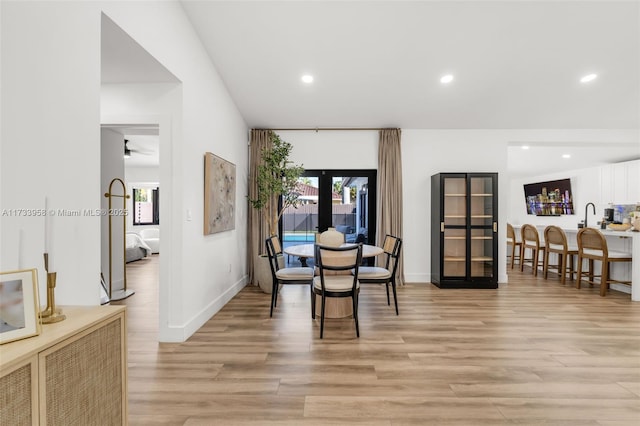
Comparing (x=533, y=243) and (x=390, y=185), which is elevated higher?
(x=390, y=185)

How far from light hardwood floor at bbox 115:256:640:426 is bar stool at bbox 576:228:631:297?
A: 608mm

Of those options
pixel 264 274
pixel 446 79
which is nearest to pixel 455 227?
pixel 446 79

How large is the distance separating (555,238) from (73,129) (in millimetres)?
6661

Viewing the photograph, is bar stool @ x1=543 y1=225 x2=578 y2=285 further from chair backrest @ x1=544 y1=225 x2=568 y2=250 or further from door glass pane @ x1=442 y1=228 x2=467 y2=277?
door glass pane @ x1=442 y1=228 x2=467 y2=277

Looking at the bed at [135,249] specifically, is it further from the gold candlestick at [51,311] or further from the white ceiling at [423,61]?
the gold candlestick at [51,311]

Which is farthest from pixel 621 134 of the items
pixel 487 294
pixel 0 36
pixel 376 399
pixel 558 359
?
pixel 0 36

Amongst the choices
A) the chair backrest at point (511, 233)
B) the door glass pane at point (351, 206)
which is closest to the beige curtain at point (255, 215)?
the door glass pane at point (351, 206)

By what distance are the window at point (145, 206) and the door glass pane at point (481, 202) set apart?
875cm

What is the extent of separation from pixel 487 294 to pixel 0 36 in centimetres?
529

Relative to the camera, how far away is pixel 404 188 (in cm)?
530

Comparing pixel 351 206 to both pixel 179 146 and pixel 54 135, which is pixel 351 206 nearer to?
pixel 179 146

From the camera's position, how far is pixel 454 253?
16.5ft

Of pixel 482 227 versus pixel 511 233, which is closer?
pixel 482 227

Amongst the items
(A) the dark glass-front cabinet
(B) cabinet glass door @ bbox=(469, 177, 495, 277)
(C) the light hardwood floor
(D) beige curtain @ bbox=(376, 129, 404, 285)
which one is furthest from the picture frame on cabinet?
(B) cabinet glass door @ bbox=(469, 177, 495, 277)
